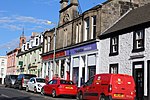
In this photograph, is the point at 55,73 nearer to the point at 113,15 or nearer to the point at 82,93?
the point at 113,15

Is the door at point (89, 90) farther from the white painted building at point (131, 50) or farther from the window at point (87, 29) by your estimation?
the window at point (87, 29)

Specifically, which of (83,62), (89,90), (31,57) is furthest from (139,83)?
(31,57)

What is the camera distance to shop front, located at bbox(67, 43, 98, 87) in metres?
30.5

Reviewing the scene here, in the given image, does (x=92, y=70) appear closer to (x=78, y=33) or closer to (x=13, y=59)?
(x=78, y=33)

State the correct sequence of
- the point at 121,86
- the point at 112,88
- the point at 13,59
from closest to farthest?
1. the point at 112,88
2. the point at 121,86
3. the point at 13,59

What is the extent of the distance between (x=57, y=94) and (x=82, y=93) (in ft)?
13.7

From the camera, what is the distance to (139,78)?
2348 centimetres

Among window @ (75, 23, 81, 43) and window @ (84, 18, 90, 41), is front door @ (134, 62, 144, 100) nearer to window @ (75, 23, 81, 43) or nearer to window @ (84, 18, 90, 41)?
window @ (84, 18, 90, 41)

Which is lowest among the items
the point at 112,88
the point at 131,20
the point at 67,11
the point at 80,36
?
the point at 112,88

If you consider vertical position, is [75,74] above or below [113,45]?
below

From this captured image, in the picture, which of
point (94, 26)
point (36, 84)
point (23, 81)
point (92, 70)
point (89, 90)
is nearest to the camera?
point (89, 90)

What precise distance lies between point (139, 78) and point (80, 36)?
11892mm

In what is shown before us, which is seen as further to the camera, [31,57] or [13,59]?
[13,59]

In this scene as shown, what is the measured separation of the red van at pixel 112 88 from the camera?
714 inches
